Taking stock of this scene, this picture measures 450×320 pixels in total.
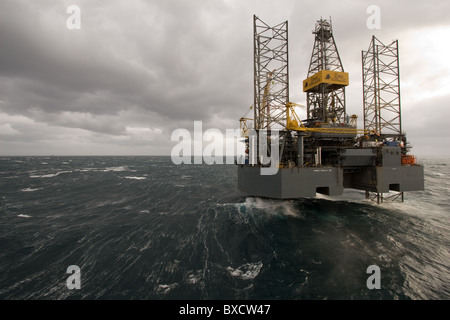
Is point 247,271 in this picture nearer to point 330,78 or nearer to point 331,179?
point 331,179

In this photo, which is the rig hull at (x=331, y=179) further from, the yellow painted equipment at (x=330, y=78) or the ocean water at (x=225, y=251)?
the yellow painted equipment at (x=330, y=78)

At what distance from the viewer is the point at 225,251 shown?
15.6 meters

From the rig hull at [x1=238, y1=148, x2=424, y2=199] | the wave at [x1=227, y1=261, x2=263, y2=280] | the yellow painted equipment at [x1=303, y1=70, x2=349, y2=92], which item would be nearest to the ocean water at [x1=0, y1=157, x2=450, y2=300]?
the wave at [x1=227, y1=261, x2=263, y2=280]

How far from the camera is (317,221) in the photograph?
22047mm

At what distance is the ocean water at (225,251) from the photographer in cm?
1124

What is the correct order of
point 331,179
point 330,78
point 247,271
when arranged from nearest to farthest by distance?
point 247,271 → point 331,179 → point 330,78

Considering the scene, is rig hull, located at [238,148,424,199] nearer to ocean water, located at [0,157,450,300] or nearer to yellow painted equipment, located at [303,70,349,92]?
ocean water, located at [0,157,450,300]

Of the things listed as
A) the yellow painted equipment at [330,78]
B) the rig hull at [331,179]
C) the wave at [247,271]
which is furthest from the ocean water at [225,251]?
the yellow painted equipment at [330,78]

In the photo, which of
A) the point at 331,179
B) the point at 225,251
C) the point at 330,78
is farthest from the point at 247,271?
the point at 330,78

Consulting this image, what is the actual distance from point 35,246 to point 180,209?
1504 cm

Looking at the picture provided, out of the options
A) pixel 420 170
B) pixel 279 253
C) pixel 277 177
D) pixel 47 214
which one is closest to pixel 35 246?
pixel 47 214

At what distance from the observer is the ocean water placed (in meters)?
11.2

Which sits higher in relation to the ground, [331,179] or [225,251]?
[331,179]
